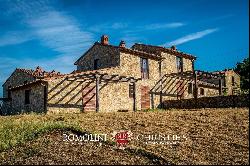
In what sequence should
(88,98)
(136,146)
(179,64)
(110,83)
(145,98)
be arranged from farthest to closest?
1. (179,64)
2. (145,98)
3. (110,83)
4. (88,98)
5. (136,146)

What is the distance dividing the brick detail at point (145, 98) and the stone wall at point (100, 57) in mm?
4168

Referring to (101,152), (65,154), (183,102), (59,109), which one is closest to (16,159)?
(65,154)

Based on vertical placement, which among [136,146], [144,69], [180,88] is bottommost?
[136,146]

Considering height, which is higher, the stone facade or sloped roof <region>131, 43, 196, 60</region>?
sloped roof <region>131, 43, 196, 60</region>

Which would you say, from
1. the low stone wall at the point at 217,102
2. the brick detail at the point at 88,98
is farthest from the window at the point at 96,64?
the low stone wall at the point at 217,102

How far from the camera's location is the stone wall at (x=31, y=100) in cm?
2646

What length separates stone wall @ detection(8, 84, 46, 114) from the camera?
Result: 86.8 ft

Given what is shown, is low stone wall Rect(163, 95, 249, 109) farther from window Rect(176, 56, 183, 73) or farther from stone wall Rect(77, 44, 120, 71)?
window Rect(176, 56, 183, 73)

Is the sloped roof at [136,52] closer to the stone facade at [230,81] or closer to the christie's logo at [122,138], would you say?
the stone facade at [230,81]

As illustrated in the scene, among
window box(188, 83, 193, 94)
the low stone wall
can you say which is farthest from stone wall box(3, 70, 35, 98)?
window box(188, 83, 193, 94)

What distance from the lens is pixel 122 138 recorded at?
1129 centimetres

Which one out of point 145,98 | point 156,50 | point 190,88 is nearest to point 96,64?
point 145,98

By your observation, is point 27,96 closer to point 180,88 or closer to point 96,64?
point 96,64

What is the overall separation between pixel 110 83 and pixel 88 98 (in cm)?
266
